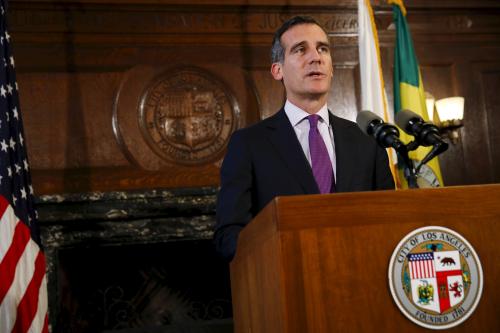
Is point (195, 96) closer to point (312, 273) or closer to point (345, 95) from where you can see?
point (345, 95)

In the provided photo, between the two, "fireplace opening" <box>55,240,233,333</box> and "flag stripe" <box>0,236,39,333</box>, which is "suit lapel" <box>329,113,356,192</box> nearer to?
"flag stripe" <box>0,236,39,333</box>

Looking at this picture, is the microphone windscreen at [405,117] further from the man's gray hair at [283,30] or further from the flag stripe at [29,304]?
the flag stripe at [29,304]

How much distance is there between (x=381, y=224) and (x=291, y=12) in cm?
377

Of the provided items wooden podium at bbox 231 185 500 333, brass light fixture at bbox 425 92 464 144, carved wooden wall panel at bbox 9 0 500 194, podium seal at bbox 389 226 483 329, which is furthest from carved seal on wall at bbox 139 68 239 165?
podium seal at bbox 389 226 483 329

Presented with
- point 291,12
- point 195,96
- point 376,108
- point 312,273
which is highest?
point 291,12

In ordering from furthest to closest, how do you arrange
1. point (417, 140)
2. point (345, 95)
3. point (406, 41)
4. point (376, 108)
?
point (345, 95)
point (406, 41)
point (376, 108)
point (417, 140)

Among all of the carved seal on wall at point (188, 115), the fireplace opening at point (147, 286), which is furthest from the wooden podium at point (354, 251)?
the fireplace opening at point (147, 286)

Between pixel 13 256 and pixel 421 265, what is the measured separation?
2449 millimetres

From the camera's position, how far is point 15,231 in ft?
11.0

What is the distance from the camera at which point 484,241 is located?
1442 mm

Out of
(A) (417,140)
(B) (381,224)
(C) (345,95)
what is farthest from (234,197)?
(C) (345,95)

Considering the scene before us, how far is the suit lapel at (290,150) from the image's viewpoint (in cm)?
208

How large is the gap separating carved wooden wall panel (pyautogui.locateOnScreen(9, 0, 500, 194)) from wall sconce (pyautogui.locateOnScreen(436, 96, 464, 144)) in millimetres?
287

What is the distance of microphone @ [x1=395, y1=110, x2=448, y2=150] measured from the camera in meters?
1.75
